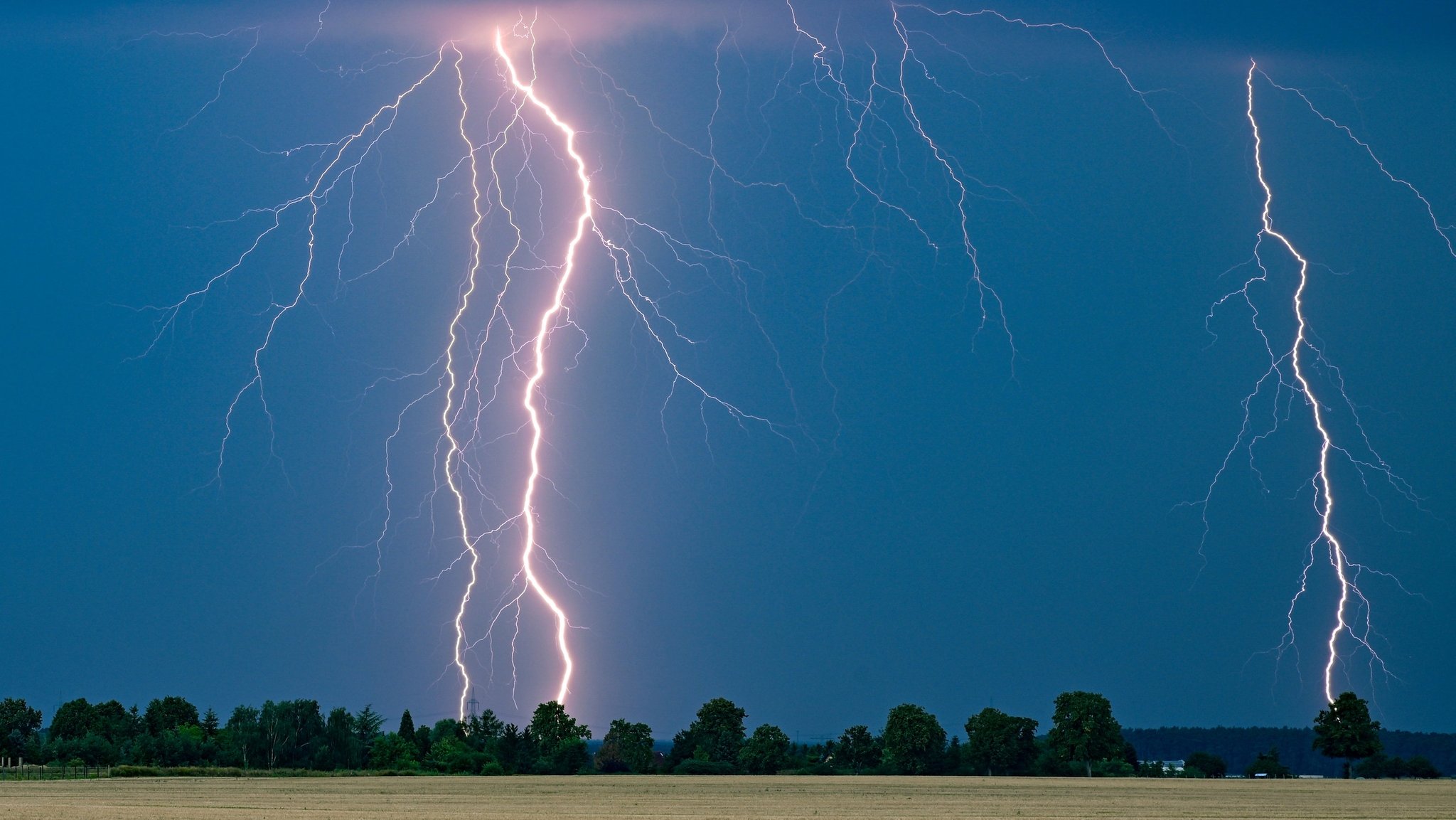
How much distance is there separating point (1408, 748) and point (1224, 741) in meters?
15.9

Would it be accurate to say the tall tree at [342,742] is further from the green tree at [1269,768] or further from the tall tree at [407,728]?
the green tree at [1269,768]

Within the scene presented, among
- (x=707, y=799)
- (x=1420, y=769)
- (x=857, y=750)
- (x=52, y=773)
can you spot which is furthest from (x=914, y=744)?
(x=52, y=773)

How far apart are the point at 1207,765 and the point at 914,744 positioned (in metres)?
11.6

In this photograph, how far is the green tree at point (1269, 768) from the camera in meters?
51.8

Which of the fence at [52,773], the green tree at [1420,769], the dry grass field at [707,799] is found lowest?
the dry grass field at [707,799]

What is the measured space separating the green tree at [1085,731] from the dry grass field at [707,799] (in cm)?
834

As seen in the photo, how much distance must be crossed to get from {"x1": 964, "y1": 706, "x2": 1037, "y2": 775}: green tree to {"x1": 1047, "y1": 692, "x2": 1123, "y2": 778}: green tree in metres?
1.06

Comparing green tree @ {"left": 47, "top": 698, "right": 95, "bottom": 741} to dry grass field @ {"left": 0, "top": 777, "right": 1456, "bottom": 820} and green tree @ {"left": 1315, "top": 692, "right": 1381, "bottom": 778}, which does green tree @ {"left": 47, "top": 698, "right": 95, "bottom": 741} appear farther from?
green tree @ {"left": 1315, "top": 692, "right": 1381, "bottom": 778}

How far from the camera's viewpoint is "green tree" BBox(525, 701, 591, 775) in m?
52.1

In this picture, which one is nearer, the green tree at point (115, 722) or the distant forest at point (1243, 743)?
the green tree at point (115, 722)

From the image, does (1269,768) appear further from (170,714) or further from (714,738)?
(170,714)

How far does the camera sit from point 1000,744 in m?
51.6

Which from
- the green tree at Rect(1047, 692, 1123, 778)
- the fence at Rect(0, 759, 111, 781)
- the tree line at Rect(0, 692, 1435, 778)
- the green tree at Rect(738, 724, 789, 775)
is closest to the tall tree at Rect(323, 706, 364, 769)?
the tree line at Rect(0, 692, 1435, 778)

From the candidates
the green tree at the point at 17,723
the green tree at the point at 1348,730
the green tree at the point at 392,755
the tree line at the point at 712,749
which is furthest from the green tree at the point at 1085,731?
the green tree at the point at 17,723
